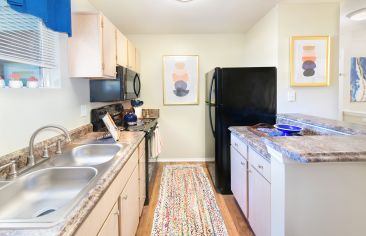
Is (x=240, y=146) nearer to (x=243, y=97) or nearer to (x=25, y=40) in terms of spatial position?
(x=243, y=97)

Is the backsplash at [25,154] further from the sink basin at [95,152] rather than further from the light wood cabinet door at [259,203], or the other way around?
the light wood cabinet door at [259,203]

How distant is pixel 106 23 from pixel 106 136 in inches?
44.5

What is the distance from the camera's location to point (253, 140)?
6.74 ft

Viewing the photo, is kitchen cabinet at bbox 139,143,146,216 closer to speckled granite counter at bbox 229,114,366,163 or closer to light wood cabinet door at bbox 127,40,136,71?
speckled granite counter at bbox 229,114,366,163

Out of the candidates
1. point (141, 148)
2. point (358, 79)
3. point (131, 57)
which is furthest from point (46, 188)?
point (358, 79)

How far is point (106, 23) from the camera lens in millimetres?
2389

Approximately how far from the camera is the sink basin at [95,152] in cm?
196

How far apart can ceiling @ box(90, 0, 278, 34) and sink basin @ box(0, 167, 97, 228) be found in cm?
212

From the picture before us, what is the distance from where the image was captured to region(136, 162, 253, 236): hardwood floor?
90.4 inches

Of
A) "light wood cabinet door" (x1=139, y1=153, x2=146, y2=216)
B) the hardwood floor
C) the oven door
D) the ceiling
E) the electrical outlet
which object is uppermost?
the ceiling

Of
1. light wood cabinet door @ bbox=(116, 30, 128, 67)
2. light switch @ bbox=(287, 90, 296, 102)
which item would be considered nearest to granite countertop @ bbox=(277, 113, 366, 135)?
light switch @ bbox=(287, 90, 296, 102)

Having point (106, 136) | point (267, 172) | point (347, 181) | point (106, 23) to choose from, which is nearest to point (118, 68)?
point (106, 23)

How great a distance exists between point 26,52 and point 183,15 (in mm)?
2160

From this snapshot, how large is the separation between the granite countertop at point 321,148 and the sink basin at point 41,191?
3.49 ft
